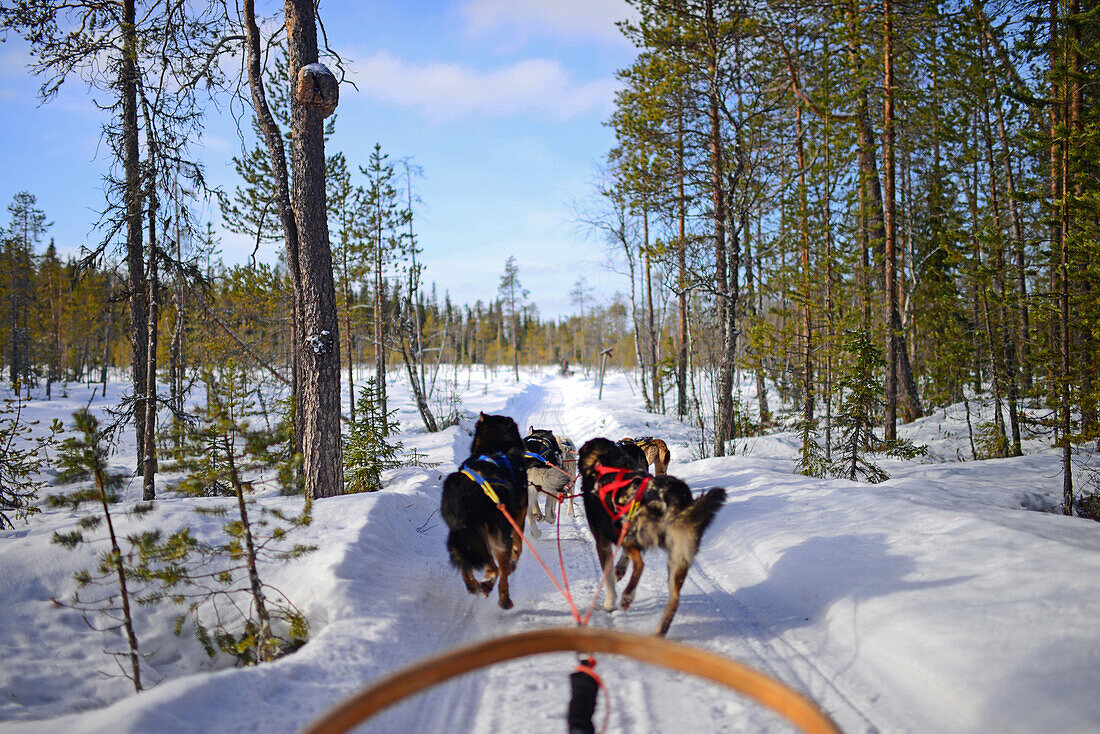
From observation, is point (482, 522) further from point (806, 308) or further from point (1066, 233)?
point (1066, 233)

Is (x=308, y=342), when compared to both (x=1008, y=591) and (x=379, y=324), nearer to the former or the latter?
(x=1008, y=591)

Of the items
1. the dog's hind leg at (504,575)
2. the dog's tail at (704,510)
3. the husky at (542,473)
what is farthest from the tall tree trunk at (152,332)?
the dog's tail at (704,510)

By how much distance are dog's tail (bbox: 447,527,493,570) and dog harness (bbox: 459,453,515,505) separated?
12.9 inches

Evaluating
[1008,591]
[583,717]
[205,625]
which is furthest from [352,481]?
[1008,591]

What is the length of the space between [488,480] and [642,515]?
1320 millimetres

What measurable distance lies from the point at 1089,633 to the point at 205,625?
6.22m

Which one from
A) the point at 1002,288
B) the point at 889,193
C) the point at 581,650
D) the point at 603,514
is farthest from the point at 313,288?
the point at 1002,288

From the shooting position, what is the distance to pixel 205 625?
4.13 m

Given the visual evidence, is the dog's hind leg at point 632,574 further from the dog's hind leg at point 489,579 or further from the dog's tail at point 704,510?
the dog's hind leg at point 489,579

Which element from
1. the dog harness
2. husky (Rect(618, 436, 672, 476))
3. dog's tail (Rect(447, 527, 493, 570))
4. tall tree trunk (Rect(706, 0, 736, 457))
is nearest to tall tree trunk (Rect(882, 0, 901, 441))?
tall tree trunk (Rect(706, 0, 736, 457))

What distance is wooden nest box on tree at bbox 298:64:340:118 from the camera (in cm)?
585

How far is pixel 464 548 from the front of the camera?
12.3 ft

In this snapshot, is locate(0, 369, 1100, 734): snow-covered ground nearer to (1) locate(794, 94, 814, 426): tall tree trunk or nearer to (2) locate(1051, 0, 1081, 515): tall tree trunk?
(2) locate(1051, 0, 1081, 515): tall tree trunk

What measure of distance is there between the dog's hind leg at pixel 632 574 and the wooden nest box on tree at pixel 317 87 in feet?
20.8
